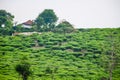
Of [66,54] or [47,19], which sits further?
[47,19]

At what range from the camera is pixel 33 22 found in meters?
63.6

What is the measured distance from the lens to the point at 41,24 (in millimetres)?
61656

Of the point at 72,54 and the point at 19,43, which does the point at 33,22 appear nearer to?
the point at 19,43

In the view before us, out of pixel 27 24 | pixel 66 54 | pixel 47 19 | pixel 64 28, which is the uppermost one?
pixel 47 19

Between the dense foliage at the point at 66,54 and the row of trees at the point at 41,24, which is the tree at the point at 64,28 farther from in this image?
the dense foliage at the point at 66,54

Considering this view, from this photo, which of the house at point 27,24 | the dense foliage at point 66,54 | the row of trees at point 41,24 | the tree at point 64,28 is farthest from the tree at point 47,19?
the dense foliage at point 66,54

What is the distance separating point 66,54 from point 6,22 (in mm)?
18920

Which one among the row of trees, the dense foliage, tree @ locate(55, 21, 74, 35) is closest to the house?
the row of trees

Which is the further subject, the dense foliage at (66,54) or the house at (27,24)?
the house at (27,24)

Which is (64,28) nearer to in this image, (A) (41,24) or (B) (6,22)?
(A) (41,24)

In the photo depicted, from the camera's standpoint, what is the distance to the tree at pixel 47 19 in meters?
62.2

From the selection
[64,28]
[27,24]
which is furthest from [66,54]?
[27,24]

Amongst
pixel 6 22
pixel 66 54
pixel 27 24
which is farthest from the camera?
pixel 27 24

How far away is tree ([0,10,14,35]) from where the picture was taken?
5616 centimetres
